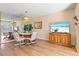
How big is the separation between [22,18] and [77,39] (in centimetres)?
139

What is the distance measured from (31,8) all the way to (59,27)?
0.80 metres

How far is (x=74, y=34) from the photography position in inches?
100

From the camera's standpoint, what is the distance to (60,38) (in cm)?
260

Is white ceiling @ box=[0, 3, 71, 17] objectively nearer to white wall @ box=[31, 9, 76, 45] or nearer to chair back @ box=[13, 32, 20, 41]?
white wall @ box=[31, 9, 76, 45]

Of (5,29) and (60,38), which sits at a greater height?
(5,29)

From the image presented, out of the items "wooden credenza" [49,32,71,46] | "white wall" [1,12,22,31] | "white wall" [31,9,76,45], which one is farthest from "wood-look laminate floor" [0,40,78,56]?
"white wall" [1,12,22,31]

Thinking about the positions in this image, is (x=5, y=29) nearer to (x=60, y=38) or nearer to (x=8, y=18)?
(x=8, y=18)

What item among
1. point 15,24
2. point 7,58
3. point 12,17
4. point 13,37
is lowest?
point 7,58

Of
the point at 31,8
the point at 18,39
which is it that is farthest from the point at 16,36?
the point at 31,8

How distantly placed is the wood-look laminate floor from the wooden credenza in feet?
0.32

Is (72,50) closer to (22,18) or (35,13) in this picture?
(35,13)

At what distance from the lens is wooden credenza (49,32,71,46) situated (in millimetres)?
2525

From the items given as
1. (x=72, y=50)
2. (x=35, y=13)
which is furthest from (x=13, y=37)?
(x=72, y=50)

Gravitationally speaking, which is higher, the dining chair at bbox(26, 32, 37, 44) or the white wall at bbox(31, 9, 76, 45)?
the white wall at bbox(31, 9, 76, 45)
